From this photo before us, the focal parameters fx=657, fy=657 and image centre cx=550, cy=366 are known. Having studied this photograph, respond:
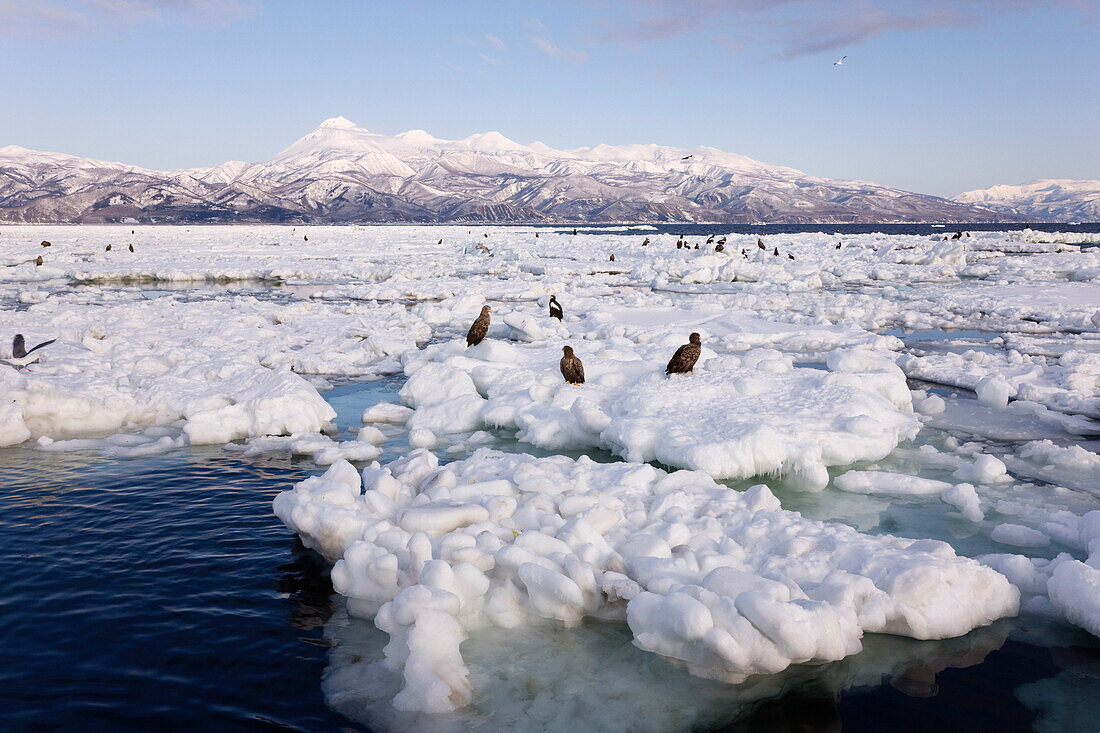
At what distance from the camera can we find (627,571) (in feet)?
17.3

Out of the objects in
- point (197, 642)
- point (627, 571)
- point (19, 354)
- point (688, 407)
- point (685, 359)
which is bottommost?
point (197, 642)

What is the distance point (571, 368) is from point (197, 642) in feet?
21.5

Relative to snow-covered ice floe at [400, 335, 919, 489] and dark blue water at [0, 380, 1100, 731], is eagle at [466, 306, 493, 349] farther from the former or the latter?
dark blue water at [0, 380, 1100, 731]

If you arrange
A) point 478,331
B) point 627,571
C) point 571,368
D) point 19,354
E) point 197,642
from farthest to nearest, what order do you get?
point 478,331
point 19,354
point 571,368
point 627,571
point 197,642

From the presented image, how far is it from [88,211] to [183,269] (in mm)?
162650

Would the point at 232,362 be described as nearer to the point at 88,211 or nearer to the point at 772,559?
the point at 772,559

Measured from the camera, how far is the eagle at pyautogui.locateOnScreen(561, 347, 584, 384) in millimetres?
10289

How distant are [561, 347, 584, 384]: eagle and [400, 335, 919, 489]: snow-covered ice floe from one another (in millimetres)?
193

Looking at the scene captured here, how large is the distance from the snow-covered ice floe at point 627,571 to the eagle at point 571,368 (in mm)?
3707

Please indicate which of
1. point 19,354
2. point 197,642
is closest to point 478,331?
point 19,354

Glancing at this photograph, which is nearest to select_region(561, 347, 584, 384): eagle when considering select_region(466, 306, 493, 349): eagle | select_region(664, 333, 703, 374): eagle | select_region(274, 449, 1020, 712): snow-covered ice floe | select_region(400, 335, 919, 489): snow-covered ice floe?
select_region(400, 335, 919, 489): snow-covered ice floe

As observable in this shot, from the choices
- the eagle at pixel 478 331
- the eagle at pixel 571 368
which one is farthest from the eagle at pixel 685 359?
the eagle at pixel 478 331

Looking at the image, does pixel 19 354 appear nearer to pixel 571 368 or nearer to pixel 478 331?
pixel 478 331

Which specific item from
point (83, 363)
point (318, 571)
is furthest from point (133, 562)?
point (83, 363)
